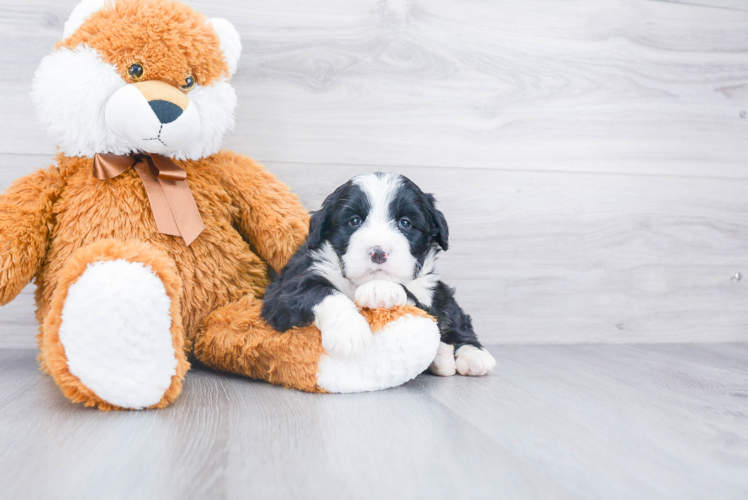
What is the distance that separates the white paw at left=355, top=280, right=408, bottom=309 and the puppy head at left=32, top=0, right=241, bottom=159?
509mm

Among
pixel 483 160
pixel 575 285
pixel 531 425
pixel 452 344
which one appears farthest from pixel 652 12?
pixel 531 425

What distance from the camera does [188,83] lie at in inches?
49.4

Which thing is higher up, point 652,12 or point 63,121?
point 652,12

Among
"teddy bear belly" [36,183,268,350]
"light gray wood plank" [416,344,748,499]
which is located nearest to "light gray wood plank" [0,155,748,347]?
"light gray wood plank" [416,344,748,499]

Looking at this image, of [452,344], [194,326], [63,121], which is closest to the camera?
[63,121]

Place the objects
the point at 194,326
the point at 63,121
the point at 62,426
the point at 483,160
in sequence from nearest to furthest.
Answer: the point at 62,426
the point at 63,121
the point at 194,326
the point at 483,160

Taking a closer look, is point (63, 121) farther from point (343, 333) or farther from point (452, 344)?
point (452, 344)

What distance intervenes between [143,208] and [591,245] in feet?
4.43

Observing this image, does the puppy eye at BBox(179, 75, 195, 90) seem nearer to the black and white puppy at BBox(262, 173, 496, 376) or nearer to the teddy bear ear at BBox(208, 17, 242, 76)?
the teddy bear ear at BBox(208, 17, 242, 76)

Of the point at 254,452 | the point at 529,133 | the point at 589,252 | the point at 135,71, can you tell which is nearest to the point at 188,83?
the point at 135,71

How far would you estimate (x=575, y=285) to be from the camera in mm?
1851

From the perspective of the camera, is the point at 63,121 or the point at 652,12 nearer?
the point at 63,121

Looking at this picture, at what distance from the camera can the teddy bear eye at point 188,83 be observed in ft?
4.09

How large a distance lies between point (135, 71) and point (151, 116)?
0.11 meters
